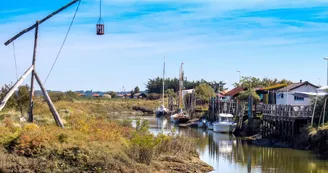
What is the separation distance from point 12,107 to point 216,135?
2229cm

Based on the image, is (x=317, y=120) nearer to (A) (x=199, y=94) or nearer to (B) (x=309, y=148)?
(B) (x=309, y=148)

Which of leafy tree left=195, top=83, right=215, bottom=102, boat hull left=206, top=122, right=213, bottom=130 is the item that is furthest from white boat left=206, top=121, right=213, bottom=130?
leafy tree left=195, top=83, right=215, bottom=102

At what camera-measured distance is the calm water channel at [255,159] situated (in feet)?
99.9

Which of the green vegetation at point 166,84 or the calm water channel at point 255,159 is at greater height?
the green vegetation at point 166,84

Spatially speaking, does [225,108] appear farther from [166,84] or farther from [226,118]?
[166,84]

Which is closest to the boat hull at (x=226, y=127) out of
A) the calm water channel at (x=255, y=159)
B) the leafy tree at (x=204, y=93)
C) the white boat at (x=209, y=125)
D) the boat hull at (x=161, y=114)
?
the white boat at (x=209, y=125)

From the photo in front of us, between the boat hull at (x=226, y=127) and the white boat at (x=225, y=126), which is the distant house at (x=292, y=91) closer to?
the white boat at (x=225, y=126)

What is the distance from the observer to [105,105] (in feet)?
347

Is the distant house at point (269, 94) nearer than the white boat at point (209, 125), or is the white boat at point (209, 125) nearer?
the white boat at point (209, 125)

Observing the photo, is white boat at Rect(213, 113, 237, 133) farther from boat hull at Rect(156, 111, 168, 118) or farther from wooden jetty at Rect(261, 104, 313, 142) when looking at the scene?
boat hull at Rect(156, 111, 168, 118)

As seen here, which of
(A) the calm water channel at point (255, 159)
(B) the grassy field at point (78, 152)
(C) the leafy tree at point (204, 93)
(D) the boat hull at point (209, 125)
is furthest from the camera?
(C) the leafy tree at point (204, 93)

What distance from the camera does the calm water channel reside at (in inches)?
1198

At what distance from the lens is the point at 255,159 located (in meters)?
34.8

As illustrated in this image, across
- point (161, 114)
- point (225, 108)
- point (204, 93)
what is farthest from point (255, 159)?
point (204, 93)
